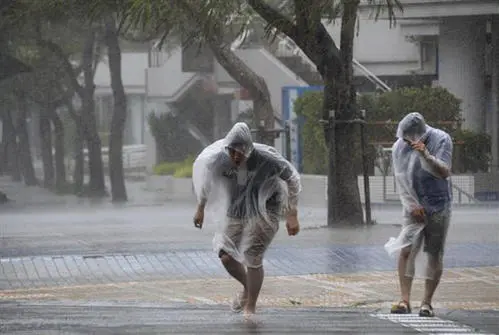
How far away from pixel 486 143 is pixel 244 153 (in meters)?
18.3

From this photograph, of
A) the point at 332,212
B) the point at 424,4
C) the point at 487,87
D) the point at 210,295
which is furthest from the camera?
the point at 487,87

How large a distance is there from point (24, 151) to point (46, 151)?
1.05m

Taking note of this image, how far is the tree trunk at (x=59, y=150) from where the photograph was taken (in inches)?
1400

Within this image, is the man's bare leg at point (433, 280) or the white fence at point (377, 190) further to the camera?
the white fence at point (377, 190)

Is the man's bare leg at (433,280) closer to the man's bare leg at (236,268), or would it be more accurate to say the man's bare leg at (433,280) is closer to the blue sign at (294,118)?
the man's bare leg at (236,268)

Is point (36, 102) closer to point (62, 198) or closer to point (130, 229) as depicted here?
point (62, 198)

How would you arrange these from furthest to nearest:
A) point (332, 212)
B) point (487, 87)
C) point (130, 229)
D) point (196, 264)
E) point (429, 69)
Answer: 1. point (429, 69)
2. point (487, 87)
3. point (130, 229)
4. point (332, 212)
5. point (196, 264)

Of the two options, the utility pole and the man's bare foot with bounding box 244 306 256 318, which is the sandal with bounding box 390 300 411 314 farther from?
the utility pole

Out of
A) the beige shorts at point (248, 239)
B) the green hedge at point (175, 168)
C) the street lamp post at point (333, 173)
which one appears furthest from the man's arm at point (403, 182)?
the green hedge at point (175, 168)

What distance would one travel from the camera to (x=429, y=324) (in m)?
10.4

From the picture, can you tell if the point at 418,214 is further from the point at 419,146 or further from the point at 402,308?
the point at 402,308

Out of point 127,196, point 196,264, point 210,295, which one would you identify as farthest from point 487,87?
point 210,295

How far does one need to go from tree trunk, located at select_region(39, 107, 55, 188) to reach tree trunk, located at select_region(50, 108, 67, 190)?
0.59 feet

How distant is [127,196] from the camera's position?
3384 cm
